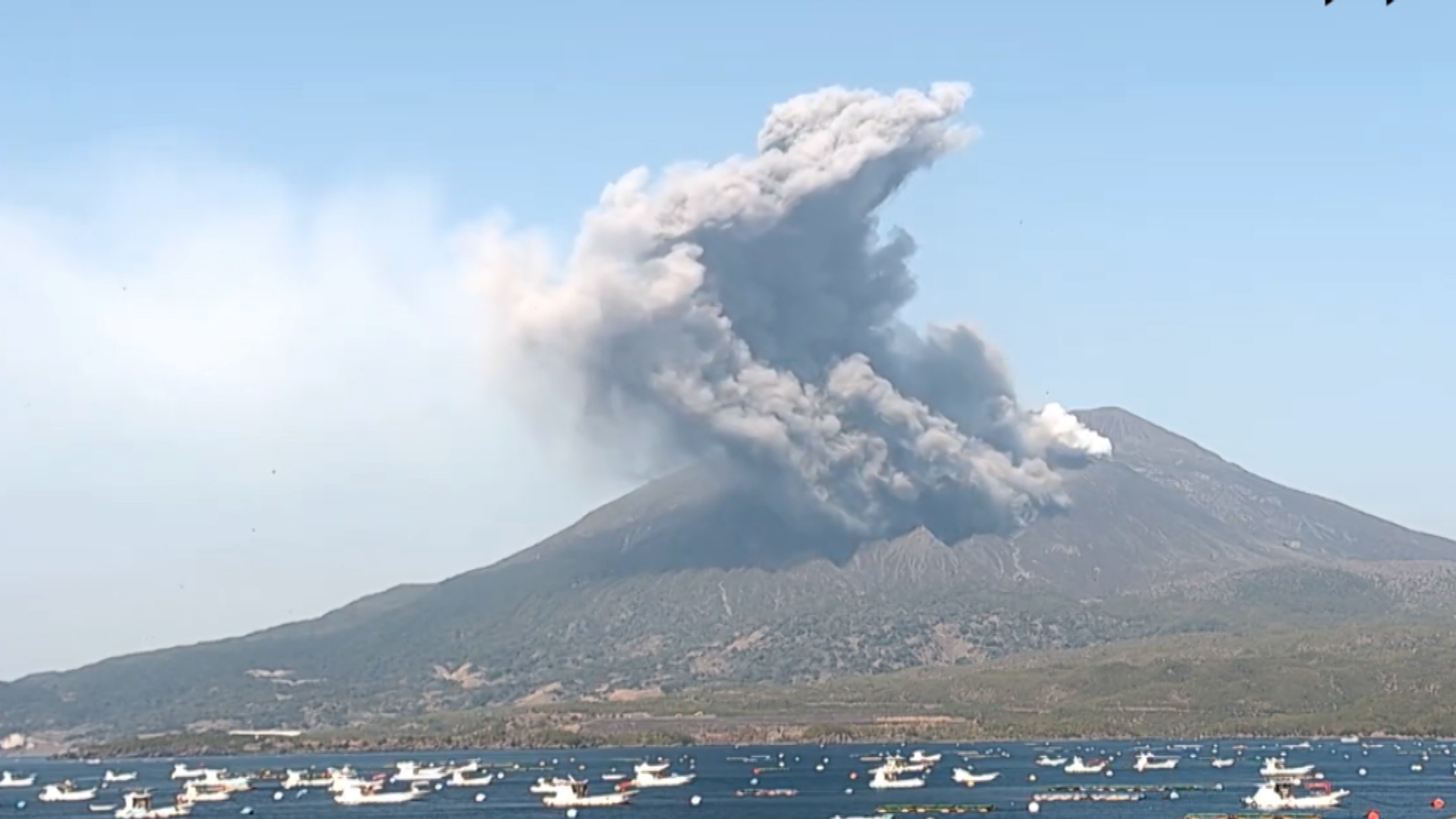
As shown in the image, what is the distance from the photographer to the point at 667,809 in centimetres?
19400

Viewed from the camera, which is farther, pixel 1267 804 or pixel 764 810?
pixel 764 810

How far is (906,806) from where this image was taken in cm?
18575

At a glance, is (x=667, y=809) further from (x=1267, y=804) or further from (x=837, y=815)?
(x=1267, y=804)

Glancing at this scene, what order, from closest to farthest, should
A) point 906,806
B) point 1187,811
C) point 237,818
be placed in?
point 1187,811 < point 906,806 < point 237,818

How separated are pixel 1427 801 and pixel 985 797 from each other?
40.5m

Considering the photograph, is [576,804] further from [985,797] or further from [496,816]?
[985,797]

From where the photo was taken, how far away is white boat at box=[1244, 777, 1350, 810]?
17125 cm

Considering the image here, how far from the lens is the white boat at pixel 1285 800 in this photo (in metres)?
171

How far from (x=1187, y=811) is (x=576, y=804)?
60871 millimetres

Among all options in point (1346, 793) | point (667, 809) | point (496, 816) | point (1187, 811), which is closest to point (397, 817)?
point (496, 816)

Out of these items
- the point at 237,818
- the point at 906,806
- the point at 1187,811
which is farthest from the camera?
the point at 237,818

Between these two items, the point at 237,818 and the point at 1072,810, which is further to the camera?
the point at 237,818

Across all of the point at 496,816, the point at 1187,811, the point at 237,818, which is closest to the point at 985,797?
the point at 1187,811

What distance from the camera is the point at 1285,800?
566 ft
